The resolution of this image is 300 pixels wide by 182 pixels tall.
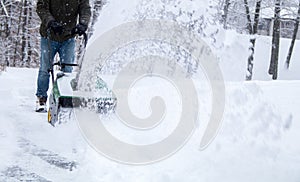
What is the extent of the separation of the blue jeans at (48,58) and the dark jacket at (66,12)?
10 centimetres

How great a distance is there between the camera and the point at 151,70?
9539 millimetres

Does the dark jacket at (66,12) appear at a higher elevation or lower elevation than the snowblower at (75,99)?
higher

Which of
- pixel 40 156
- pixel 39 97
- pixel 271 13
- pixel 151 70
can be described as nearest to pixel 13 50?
pixel 271 13

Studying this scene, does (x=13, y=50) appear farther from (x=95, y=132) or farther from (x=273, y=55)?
(x=95, y=132)

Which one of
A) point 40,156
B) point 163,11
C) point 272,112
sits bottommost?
point 40,156

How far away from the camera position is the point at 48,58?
617 cm

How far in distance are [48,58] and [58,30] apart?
0.49 meters

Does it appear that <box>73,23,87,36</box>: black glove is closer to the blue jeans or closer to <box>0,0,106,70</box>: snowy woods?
the blue jeans

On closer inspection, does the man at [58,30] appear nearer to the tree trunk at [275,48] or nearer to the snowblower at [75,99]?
the snowblower at [75,99]

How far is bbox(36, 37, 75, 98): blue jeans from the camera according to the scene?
20.2 feet

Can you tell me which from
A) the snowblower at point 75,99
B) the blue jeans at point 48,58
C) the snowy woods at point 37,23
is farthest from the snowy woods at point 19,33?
the snowblower at point 75,99

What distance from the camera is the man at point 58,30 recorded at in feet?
19.5

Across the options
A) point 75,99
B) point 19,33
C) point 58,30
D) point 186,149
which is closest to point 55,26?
point 58,30

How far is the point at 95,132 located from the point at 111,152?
687mm
